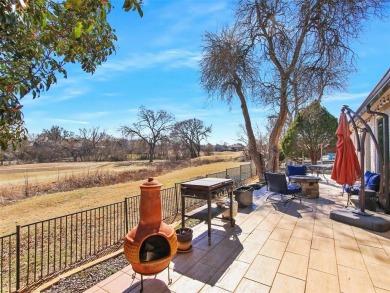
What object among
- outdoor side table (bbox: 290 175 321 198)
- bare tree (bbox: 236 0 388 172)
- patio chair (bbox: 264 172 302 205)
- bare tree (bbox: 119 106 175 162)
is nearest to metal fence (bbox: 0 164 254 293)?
patio chair (bbox: 264 172 302 205)

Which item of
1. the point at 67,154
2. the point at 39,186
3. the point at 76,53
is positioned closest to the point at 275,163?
the point at 76,53

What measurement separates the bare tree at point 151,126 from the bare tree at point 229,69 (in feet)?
92.9

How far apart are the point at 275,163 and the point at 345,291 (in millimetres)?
7071

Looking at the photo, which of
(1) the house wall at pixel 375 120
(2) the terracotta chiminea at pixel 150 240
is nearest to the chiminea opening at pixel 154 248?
(2) the terracotta chiminea at pixel 150 240

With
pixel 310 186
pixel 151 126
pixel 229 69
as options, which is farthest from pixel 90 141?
pixel 310 186

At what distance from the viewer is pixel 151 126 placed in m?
37.1

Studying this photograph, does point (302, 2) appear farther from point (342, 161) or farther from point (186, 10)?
point (342, 161)

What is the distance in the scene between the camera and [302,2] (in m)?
7.27

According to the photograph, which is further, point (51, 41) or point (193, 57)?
point (193, 57)

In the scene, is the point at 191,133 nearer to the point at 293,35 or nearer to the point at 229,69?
the point at 229,69

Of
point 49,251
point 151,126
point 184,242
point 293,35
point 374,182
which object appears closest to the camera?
point 184,242

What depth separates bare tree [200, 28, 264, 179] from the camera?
338 inches

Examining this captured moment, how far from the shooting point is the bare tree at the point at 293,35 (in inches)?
275

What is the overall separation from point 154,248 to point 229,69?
25.9 ft
